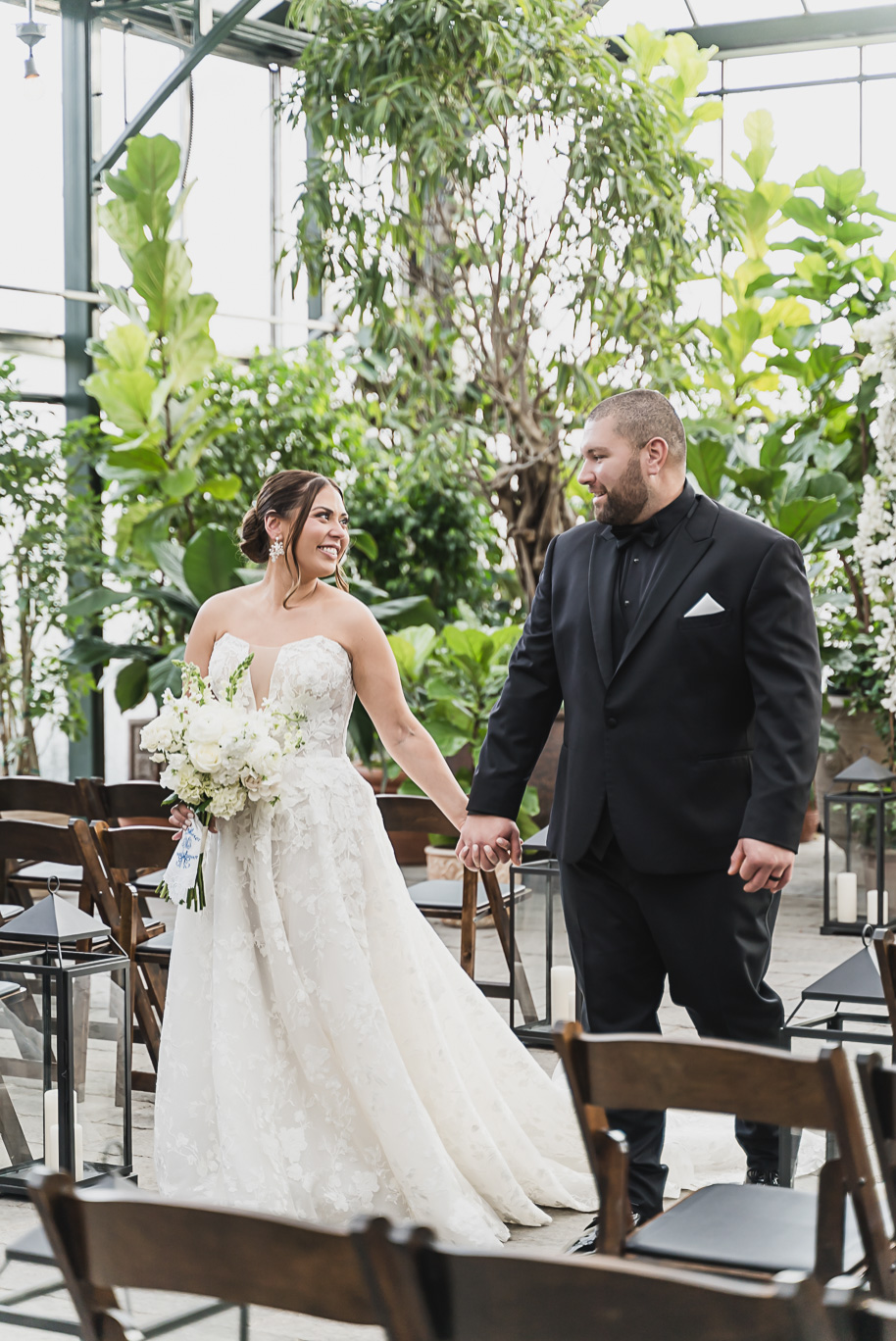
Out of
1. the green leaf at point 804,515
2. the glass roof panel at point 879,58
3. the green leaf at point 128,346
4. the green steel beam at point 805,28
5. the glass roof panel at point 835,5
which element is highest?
the glass roof panel at point 835,5

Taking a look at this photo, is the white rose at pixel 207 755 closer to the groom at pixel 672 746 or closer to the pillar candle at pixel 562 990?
the groom at pixel 672 746

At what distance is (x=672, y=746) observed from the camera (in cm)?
266

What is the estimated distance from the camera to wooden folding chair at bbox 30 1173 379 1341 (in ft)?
3.95

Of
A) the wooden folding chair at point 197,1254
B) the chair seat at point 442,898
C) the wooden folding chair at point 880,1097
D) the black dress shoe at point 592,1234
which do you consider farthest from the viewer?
the chair seat at point 442,898

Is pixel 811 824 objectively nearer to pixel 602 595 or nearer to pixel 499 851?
pixel 499 851

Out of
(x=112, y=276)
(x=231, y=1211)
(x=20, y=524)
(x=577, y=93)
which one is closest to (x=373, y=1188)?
(x=231, y=1211)

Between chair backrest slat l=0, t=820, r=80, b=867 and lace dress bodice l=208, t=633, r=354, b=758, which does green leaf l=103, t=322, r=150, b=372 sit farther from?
lace dress bodice l=208, t=633, r=354, b=758

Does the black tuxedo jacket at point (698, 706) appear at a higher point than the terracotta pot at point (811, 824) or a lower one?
higher

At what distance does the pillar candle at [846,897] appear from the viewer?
5785 mm

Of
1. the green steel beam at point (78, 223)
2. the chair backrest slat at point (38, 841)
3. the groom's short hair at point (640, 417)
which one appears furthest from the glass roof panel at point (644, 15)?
the groom's short hair at point (640, 417)

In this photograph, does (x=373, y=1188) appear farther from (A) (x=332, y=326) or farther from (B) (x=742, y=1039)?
(A) (x=332, y=326)

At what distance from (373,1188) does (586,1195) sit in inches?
18.0

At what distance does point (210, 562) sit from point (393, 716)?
3731 mm

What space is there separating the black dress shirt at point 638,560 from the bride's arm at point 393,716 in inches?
23.0
